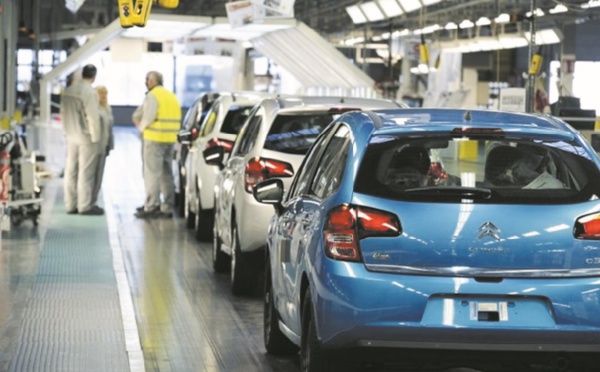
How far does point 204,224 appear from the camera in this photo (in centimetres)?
1708

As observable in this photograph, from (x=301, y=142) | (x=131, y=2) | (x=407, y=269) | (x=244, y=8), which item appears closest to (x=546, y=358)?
(x=407, y=269)

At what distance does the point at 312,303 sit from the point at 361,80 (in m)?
23.6

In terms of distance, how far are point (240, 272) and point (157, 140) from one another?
7969mm

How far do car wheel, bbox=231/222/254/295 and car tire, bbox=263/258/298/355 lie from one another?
2809mm

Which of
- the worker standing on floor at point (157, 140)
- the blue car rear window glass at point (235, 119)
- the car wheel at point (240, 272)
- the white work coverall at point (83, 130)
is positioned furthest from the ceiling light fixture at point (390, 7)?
the car wheel at point (240, 272)

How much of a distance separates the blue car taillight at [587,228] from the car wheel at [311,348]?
1.37 m

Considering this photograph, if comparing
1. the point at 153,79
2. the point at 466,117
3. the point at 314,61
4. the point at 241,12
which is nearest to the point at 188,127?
the point at 153,79

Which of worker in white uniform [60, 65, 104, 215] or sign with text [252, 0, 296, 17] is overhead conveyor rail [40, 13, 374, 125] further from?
worker in white uniform [60, 65, 104, 215]

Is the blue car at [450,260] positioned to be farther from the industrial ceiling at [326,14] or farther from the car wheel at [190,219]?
the industrial ceiling at [326,14]

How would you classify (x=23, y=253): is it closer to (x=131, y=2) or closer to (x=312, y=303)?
(x=131, y=2)

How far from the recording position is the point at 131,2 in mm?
19062

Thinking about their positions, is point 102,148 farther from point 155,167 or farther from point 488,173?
point 488,173

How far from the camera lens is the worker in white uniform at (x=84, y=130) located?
66.6 ft

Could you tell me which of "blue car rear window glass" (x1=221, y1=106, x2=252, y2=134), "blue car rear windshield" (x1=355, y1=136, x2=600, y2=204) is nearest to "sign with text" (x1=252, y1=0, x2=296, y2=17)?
"blue car rear window glass" (x1=221, y1=106, x2=252, y2=134)
